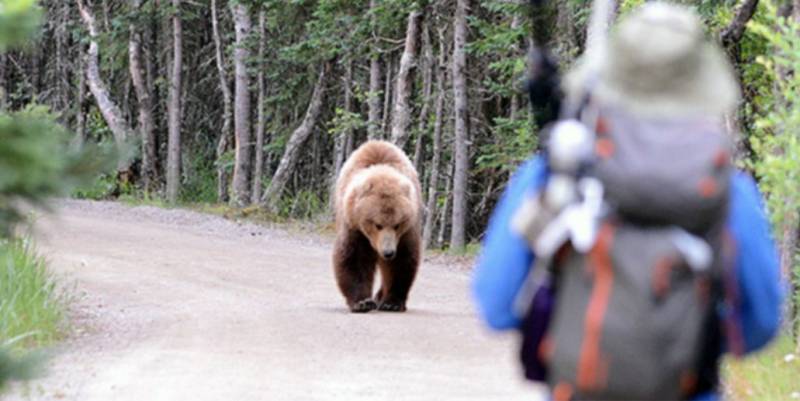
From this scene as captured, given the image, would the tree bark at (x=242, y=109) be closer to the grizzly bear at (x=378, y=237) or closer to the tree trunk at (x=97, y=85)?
the tree trunk at (x=97, y=85)

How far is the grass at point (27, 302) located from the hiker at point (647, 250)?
22.2 feet

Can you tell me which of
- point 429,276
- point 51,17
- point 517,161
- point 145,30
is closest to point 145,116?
point 145,30

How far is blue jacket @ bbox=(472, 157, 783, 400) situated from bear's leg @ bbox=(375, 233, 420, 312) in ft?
32.6

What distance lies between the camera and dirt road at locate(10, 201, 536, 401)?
9.29 meters

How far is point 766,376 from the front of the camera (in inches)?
369

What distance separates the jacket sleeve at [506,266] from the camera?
12.3 feet

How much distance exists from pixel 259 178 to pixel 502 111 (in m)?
6.77

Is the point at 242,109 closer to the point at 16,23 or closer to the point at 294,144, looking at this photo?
the point at 294,144

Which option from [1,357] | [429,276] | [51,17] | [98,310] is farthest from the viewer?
[51,17]

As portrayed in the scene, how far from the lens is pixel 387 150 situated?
47.3 feet

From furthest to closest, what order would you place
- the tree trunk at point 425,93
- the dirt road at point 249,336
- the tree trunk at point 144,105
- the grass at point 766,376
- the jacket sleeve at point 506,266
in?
the tree trunk at point 144,105 → the tree trunk at point 425,93 → the dirt road at point 249,336 → the grass at point 766,376 → the jacket sleeve at point 506,266

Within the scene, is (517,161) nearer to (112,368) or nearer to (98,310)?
(98,310)

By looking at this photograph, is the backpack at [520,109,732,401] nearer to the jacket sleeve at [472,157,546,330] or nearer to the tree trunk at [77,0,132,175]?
the jacket sleeve at [472,157,546,330]

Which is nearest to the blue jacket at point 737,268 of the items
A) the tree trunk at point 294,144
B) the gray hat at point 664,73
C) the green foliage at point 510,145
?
the gray hat at point 664,73
